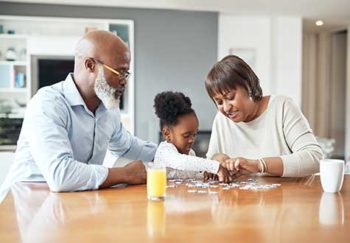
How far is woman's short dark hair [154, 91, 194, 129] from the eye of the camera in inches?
69.9

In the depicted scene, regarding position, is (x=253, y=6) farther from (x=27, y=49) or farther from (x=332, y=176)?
(x=332, y=176)

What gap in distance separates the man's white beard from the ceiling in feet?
12.5

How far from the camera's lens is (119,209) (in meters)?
1.13

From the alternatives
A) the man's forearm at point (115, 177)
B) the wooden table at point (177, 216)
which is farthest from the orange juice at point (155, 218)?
the man's forearm at point (115, 177)

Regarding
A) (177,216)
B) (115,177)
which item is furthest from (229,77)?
(177,216)

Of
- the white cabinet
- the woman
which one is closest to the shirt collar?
the woman

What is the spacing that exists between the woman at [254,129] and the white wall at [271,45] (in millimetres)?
4141

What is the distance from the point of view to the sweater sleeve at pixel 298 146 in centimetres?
161

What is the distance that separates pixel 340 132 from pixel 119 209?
7.42 m

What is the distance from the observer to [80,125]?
1.63 m

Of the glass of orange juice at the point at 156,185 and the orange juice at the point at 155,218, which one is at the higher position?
the glass of orange juice at the point at 156,185

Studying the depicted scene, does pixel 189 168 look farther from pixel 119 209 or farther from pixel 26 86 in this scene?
pixel 26 86

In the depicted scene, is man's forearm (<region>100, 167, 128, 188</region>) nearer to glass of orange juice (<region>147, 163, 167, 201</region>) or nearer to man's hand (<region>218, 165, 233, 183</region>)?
glass of orange juice (<region>147, 163, 167, 201</region>)

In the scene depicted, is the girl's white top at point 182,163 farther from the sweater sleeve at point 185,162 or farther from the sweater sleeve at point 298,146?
the sweater sleeve at point 298,146
